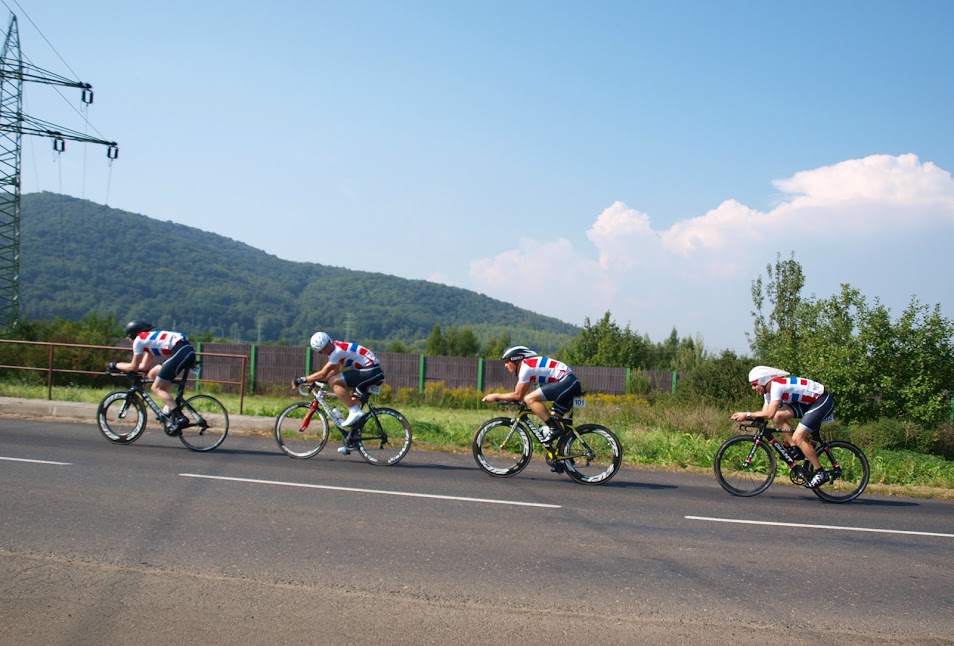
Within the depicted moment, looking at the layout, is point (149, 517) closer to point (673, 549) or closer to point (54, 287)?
point (673, 549)

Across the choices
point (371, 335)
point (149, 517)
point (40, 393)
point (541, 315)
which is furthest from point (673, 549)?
point (541, 315)

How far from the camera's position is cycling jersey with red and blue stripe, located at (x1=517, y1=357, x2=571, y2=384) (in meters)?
10.4

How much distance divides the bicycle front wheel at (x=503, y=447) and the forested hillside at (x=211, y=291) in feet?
292

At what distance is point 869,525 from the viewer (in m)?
8.55

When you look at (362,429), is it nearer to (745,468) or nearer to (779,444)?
(745,468)

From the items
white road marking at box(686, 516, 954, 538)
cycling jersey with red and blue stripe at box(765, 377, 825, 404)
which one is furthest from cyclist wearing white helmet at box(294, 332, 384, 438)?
cycling jersey with red and blue stripe at box(765, 377, 825, 404)

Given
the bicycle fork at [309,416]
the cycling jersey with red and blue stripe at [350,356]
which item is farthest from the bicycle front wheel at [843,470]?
the bicycle fork at [309,416]

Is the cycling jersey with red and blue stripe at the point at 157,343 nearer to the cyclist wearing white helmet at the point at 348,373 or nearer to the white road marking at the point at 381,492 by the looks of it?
the cyclist wearing white helmet at the point at 348,373

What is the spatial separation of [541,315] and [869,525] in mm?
187350

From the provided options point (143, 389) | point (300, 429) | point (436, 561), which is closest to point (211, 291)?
point (143, 389)

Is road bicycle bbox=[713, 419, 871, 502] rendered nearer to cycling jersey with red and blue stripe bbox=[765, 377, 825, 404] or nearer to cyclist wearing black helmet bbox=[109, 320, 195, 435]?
cycling jersey with red and blue stripe bbox=[765, 377, 825, 404]

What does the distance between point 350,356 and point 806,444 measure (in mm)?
6161

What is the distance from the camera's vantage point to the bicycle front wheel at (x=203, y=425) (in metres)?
11.8

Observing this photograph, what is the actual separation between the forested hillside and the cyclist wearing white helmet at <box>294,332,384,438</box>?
87718 mm
